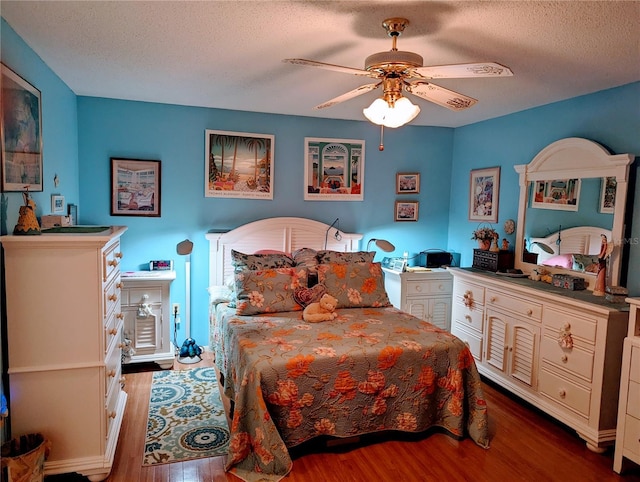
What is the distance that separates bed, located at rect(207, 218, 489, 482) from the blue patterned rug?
266 mm

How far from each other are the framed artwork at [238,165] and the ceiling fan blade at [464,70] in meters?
2.47

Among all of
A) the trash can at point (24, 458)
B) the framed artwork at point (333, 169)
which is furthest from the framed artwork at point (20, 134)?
the framed artwork at point (333, 169)

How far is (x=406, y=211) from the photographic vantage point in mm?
4969

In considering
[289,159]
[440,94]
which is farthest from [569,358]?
[289,159]

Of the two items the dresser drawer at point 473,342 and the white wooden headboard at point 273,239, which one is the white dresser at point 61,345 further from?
the dresser drawer at point 473,342

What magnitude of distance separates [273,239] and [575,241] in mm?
2595

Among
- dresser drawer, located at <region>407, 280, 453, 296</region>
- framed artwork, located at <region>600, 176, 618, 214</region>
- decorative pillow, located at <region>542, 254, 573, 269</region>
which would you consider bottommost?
dresser drawer, located at <region>407, 280, 453, 296</region>

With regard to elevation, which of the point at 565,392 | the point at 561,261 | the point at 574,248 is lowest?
the point at 565,392

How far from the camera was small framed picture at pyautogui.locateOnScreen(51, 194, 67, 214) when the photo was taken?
122 inches

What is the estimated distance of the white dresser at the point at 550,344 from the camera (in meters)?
2.80

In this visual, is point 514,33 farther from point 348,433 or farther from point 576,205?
point 348,433

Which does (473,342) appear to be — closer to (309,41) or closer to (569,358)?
(569,358)

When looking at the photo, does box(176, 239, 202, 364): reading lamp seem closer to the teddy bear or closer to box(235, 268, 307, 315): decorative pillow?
box(235, 268, 307, 315): decorative pillow

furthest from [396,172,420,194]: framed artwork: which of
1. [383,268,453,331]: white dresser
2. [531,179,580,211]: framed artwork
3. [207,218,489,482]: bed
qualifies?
[207,218,489,482]: bed
